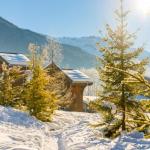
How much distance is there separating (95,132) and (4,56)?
30.9 m

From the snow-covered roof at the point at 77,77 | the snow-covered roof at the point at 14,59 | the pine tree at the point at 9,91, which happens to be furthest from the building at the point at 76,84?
the pine tree at the point at 9,91

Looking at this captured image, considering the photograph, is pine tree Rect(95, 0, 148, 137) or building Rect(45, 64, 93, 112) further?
building Rect(45, 64, 93, 112)

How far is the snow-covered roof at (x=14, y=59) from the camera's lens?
46.6 meters

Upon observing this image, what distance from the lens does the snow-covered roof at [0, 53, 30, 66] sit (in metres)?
46.6

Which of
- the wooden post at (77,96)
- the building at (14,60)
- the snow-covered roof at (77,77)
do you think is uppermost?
the building at (14,60)

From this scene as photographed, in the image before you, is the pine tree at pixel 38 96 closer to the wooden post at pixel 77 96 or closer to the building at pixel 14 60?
the building at pixel 14 60

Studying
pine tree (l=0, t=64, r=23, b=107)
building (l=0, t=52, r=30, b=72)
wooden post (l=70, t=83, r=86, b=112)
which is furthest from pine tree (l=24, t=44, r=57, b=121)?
wooden post (l=70, t=83, r=86, b=112)

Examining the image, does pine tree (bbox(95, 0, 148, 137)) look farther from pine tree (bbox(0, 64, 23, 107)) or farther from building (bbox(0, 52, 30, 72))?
building (bbox(0, 52, 30, 72))

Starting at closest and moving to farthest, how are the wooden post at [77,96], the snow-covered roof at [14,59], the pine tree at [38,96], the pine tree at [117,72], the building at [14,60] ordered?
the pine tree at [117,72], the pine tree at [38,96], the building at [14,60], the snow-covered roof at [14,59], the wooden post at [77,96]

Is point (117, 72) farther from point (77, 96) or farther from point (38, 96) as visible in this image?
point (77, 96)

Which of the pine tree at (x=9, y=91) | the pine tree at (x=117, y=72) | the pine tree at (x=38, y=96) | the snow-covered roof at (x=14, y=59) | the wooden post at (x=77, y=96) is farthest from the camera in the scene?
the wooden post at (x=77, y=96)

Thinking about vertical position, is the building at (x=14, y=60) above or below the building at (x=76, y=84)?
above

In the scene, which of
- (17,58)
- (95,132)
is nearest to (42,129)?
(95,132)

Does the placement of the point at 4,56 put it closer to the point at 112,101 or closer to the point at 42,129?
the point at 42,129
